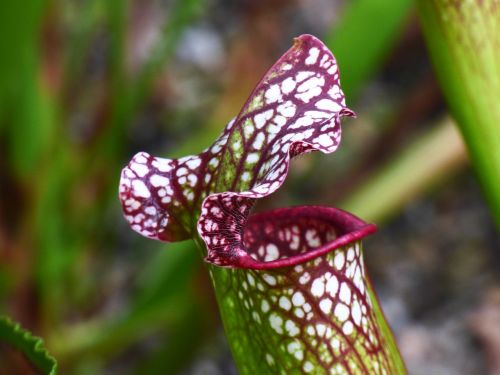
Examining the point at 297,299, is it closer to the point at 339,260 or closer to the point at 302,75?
the point at 339,260

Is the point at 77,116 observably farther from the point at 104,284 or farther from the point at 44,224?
the point at 44,224

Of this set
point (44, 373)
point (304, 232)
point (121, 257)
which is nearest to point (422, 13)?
point (304, 232)

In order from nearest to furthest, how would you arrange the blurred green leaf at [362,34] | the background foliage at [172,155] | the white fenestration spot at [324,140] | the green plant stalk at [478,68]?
the white fenestration spot at [324,140] → the green plant stalk at [478,68] → the blurred green leaf at [362,34] → the background foliage at [172,155]

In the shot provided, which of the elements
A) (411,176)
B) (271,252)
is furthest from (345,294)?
(411,176)

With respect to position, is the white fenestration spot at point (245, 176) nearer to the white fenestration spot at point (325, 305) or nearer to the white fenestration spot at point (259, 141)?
the white fenestration spot at point (259, 141)

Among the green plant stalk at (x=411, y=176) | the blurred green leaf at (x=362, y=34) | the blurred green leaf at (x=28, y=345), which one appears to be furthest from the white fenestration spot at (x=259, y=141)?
the green plant stalk at (x=411, y=176)

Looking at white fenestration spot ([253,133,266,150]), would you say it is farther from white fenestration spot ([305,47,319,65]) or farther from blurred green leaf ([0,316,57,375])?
blurred green leaf ([0,316,57,375])
